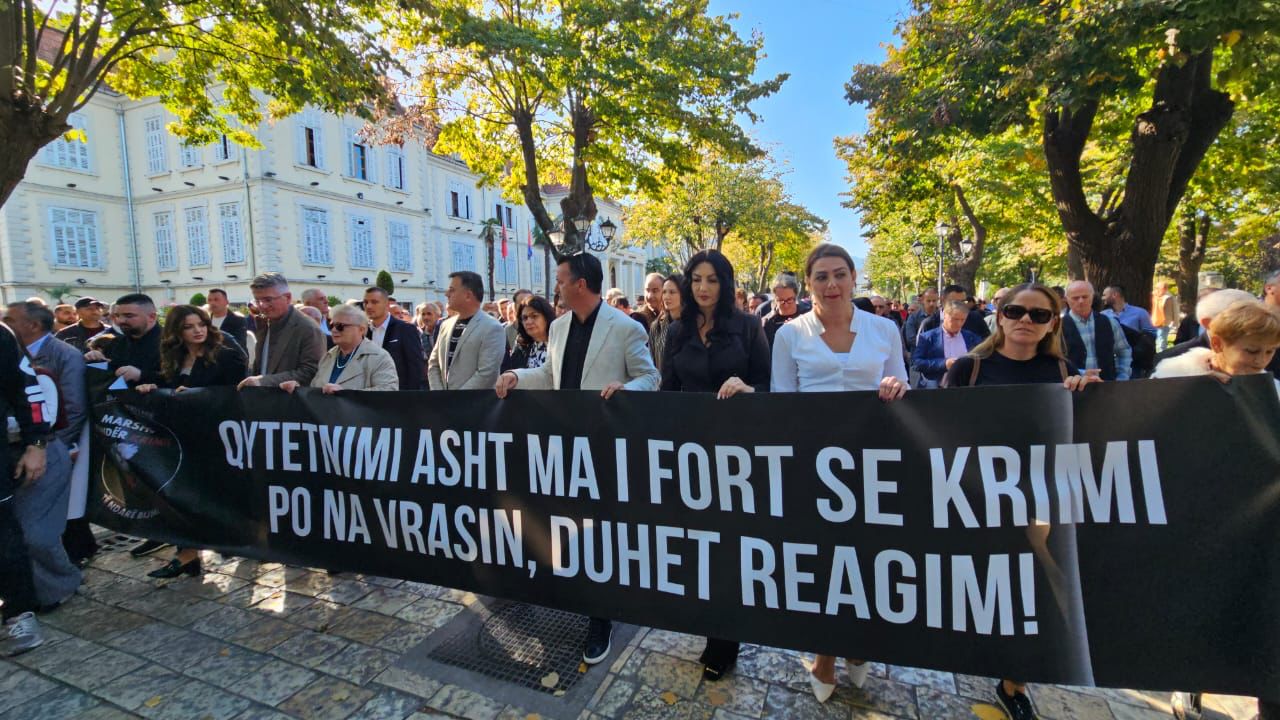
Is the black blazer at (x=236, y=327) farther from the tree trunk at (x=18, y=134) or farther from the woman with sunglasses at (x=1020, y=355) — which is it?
the woman with sunglasses at (x=1020, y=355)

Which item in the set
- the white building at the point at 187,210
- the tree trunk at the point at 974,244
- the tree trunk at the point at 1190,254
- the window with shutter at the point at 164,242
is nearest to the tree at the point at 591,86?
the tree trunk at the point at 974,244

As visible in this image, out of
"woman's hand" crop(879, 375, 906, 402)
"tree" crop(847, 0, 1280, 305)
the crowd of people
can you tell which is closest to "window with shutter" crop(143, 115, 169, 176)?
the crowd of people

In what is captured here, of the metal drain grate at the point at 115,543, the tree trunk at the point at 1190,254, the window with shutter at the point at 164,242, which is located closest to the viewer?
the metal drain grate at the point at 115,543

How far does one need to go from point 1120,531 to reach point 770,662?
1561 millimetres

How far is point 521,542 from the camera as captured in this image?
8.90ft

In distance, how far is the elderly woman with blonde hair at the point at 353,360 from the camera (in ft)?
12.3

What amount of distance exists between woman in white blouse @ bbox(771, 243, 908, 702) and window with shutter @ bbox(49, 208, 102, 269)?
37941 millimetres

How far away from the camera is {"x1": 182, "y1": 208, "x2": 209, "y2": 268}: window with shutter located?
93.6ft

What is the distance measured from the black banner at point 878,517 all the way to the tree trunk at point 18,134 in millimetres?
6665

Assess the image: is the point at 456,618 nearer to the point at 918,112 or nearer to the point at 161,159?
the point at 918,112

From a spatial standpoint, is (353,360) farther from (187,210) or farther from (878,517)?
(187,210)

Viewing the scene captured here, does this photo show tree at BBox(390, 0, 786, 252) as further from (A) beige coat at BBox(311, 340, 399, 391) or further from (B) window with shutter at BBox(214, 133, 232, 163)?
(B) window with shutter at BBox(214, 133, 232, 163)

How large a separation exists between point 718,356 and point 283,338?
3.16 m

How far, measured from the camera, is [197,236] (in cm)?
2877
